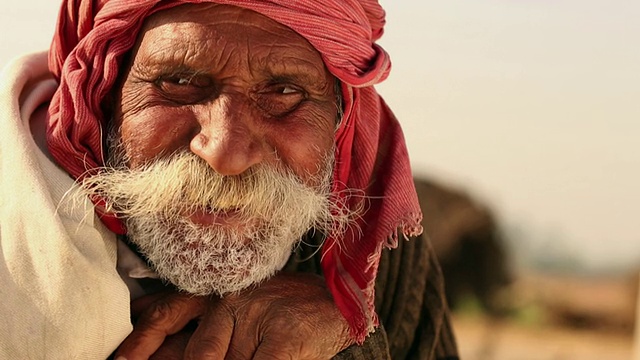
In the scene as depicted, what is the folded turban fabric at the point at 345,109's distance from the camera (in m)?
2.52

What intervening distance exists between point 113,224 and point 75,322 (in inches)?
15.5

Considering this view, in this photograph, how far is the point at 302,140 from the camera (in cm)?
261

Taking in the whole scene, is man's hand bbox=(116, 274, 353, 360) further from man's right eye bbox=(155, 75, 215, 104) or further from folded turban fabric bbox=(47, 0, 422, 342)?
man's right eye bbox=(155, 75, 215, 104)

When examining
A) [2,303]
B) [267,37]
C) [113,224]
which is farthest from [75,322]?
[267,37]

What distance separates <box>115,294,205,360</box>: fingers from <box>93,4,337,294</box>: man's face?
0.18ft

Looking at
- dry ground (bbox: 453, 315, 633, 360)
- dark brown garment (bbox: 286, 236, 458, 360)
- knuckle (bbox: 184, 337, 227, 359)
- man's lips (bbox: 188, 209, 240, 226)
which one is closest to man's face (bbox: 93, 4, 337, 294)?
man's lips (bbox: 188, 209, 240, 226)

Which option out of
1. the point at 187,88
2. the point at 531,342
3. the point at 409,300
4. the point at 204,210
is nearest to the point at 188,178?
the point at 204,210

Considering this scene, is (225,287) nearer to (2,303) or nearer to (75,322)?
(75,322)

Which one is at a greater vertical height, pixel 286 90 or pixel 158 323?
pixel 286 90

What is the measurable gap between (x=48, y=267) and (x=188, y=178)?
17.4 inches

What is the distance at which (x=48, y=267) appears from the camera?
225 cm

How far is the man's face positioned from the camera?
8.03 ft

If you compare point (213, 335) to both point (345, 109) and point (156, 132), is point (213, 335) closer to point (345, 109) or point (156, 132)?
point (156, 132)

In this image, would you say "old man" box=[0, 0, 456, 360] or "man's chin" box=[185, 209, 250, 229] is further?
"man's chin" box=[185, 209, 250, 229]
